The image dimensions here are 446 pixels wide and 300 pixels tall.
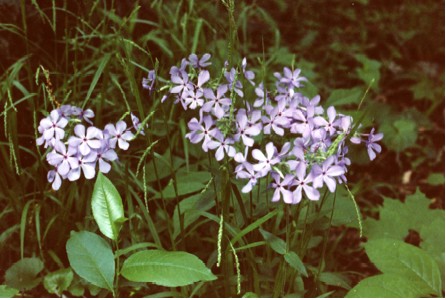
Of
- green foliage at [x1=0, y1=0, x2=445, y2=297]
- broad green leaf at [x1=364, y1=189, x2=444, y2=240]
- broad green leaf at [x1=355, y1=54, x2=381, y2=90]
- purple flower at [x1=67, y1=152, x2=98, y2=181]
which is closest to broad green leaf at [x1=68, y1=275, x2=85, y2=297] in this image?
green foliage at [x1=0, y1=0, x2=445, y2=297]

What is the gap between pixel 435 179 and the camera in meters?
3.05

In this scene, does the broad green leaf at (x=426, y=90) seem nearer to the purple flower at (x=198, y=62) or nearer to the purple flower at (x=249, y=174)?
the purple flower at (x=198, y=62)

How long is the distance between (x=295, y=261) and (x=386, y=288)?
0.94 feet

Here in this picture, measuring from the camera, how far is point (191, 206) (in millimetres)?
2072

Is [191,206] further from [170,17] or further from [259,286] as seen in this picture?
[170,17]

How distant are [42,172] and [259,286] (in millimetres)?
944

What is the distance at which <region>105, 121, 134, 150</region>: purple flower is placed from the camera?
1.75m

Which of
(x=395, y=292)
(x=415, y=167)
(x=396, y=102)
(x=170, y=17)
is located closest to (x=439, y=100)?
(x=396, y=102)

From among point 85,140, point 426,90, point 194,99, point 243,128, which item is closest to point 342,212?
point 243,128

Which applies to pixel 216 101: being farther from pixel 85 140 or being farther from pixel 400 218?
pixel 400 218

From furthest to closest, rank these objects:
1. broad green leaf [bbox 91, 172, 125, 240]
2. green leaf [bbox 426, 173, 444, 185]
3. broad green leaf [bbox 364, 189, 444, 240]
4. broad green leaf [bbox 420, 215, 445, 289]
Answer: green leaf [bbox 426, 173, 444, 185] → broad green leaf [bbox 364, 189, 444, 240] → broad green leaf [bbox 420, 215, 445, 289] → broad green leaf [bbox 91, 172, 125, 240]

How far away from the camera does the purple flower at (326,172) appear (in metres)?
1.56

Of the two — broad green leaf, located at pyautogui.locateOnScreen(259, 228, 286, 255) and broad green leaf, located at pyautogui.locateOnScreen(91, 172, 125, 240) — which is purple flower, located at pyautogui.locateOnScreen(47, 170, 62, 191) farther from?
broad green leaf, located at pyautogui.locateOnScreen(259, 228, 286, 255)

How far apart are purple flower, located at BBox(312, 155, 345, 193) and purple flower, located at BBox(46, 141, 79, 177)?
66 centimetres
